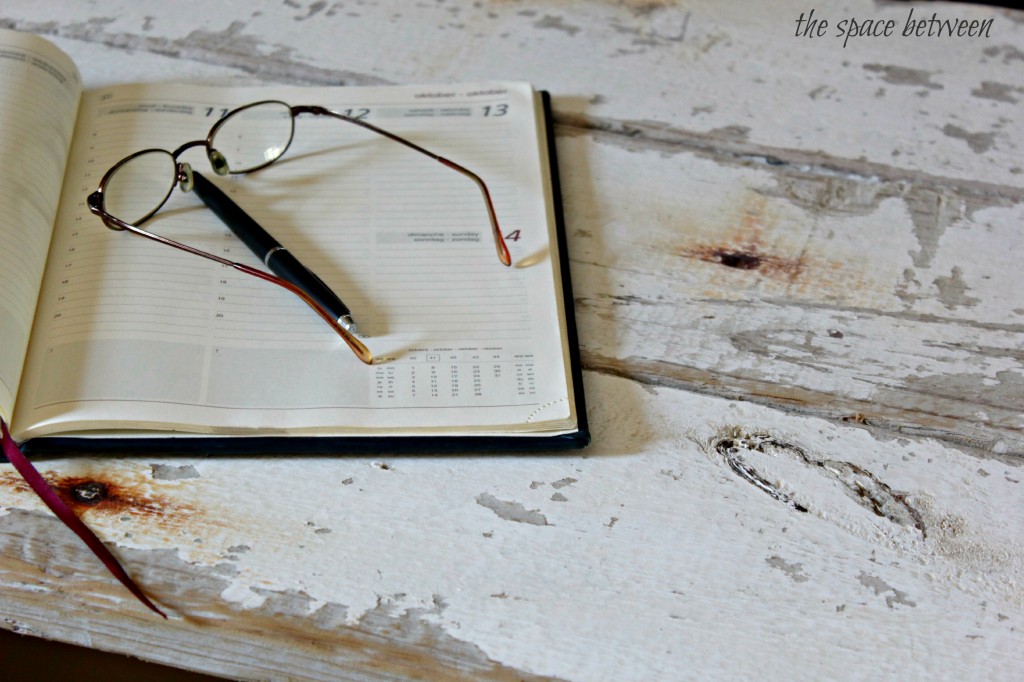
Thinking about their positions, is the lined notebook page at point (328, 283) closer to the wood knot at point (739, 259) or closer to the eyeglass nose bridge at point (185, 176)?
the eyeglass nose bridge at point (185, 176)

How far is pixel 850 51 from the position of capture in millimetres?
875

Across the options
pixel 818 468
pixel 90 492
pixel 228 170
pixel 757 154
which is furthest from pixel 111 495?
pixel 757 154

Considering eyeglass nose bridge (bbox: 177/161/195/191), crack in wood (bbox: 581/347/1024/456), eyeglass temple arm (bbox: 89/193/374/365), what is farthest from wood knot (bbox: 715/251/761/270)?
eyeglass nose bridge (bbox: 177/161/195/191)

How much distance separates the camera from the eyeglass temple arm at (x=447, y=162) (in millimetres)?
667

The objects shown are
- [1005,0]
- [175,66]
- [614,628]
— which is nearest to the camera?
[614,628]

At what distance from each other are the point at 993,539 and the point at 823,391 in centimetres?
14

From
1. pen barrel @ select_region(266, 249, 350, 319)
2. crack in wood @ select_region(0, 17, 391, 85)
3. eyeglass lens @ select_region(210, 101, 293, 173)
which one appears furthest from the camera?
crack in wood @ select_region(0, 17, 391, 85)

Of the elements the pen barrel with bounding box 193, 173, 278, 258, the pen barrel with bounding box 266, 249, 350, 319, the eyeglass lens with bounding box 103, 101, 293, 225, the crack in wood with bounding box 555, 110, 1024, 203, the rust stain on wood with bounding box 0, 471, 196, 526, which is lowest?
the rust stain on wood with bounding box 0, 471, 196, 526

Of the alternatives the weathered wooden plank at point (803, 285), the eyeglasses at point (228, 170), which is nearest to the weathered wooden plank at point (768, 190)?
the weathered wooden plank at point (803, 285)

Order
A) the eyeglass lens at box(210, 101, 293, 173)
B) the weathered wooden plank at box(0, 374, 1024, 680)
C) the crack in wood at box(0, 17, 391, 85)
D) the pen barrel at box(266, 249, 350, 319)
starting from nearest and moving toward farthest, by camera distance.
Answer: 1. the weathered wooden plank at box(0, 374, 1024, 680)
2. the pen barrel at box(266, 249, 350, 319)
3. the eyeglass lens at box(210, 101, 293, 173)
4. the crack in wood at box(0, 17, 391, 85)

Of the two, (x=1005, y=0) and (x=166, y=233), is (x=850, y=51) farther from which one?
(x=166, y=233)

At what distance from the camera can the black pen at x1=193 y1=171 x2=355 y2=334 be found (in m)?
0.61

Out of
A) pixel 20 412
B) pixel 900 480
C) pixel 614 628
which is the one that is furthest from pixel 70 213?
pixel 900 480

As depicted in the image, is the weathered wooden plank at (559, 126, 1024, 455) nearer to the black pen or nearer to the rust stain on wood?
the black pen
